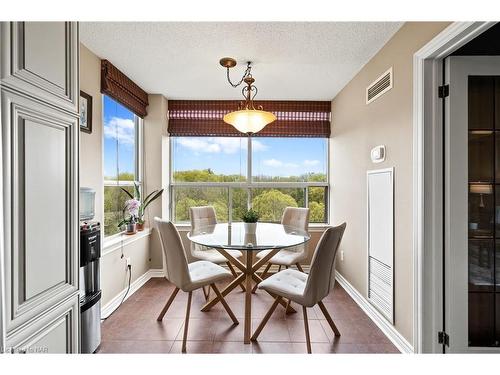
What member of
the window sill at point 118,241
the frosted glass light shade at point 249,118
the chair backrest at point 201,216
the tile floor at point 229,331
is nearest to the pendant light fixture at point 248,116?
the frosted glass light shade at point 249,118

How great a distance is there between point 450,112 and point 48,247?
229cm

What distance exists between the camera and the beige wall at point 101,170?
2.32m

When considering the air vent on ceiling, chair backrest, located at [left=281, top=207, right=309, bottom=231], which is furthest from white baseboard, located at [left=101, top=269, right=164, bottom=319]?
the air vent on ceiling

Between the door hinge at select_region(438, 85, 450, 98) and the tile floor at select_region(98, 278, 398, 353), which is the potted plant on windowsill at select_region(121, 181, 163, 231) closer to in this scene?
the tile floor at select_region(98, 278, 398, 353)

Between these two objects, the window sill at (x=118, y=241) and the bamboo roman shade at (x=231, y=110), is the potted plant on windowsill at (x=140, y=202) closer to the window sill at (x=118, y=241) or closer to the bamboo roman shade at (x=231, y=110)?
the window sill at (x=118, y=241)

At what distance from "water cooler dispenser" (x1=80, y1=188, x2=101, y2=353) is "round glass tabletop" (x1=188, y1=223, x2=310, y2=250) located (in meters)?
0.79

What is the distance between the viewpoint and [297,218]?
3.34m

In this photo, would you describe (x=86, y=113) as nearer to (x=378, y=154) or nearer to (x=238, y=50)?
(x=238, y=50)

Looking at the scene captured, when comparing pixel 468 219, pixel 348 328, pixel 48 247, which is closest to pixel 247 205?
pixel 348 328

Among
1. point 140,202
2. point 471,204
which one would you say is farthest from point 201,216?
point 471,204

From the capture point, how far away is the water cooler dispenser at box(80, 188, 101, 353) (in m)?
1.81

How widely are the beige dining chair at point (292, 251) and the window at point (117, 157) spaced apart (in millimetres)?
1795
